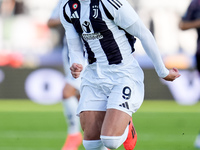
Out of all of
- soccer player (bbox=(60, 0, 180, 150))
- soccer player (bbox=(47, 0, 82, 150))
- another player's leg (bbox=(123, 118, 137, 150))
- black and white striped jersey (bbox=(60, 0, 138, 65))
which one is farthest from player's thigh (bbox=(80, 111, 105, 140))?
soccer player (bbox=(47, 0, 82, 150))

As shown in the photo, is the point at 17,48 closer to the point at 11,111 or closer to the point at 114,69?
the point at 11,111

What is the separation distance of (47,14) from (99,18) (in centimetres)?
1127

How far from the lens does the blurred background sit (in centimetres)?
1495

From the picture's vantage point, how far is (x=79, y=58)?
→ 567 cm

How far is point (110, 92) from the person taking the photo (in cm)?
553

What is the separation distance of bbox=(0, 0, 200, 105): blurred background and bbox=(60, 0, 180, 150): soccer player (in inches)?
357

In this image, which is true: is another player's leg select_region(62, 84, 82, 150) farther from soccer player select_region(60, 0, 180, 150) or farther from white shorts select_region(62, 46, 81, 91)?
soccer player select_region(60, 0, 180, 150)

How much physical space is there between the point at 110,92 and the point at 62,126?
544 cm

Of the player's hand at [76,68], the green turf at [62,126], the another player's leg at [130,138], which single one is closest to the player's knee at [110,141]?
the another player's leg at [130,138]

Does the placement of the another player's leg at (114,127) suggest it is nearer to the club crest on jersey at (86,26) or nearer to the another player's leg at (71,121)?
the club crest on jersey at (86,26)

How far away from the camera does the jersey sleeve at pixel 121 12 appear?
5.24 meters

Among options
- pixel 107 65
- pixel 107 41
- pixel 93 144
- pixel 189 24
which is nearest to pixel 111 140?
pixel 93 144

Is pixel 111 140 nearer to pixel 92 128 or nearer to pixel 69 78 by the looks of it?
pixel 92 128

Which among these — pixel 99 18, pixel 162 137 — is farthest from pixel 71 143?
pixel 99 18
